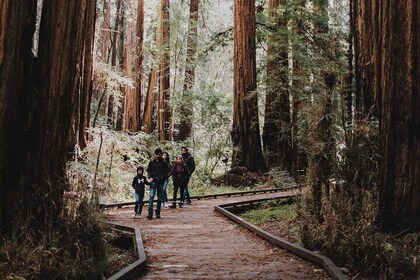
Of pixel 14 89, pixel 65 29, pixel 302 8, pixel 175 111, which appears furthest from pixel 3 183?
pixel 175 111

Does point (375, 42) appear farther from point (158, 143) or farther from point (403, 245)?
point (158, 143)

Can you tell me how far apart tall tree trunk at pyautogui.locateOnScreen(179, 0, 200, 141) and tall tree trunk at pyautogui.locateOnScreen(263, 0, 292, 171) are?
5193mm

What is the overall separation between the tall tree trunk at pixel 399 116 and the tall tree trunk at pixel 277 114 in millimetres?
8862

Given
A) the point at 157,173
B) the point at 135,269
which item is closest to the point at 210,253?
the point at 135,269

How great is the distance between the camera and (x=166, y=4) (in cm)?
2411

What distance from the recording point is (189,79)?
2559cm

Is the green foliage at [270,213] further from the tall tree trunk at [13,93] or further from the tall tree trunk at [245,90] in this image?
the tall tree trunk at [13,93]

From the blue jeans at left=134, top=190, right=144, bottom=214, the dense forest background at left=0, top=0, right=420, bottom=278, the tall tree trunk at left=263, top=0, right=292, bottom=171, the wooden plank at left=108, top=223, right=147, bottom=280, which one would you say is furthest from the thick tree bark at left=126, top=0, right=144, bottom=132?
the wooden plank at left=108, top=223, right=147, bottom=280

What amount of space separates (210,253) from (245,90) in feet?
41.2

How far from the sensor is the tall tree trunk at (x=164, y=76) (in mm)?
23609

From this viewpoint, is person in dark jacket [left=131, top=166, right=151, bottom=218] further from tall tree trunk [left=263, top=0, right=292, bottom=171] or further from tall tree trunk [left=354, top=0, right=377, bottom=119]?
tall tree trunk [left=263, top=0, right=292, bottom=171]

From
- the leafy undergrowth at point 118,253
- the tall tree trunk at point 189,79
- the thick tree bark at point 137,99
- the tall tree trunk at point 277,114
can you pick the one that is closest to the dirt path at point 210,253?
the leafy undergrowth at point 118,253

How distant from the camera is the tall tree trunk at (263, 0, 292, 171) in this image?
17484 millimetres

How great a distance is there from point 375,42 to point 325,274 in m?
4.51
